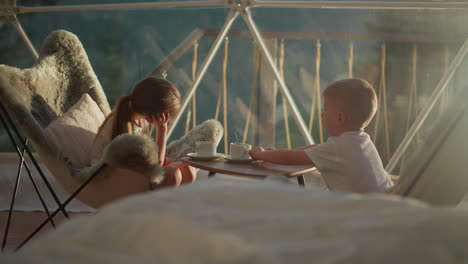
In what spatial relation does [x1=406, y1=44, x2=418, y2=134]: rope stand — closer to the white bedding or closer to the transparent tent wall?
the transparent tent wall

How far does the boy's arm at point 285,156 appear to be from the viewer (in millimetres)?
1951

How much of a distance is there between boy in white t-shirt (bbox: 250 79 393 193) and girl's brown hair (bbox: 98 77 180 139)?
47 centimetres

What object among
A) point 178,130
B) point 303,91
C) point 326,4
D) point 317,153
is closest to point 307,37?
point 303,91

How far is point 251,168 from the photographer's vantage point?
189cm

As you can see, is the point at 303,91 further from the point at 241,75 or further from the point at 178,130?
the point at 178,130

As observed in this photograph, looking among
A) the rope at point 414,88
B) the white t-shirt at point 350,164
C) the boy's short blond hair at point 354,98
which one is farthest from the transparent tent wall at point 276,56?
the white t-shirt at point 350,164

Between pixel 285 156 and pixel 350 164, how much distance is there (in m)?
0.27

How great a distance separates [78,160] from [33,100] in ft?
1.15

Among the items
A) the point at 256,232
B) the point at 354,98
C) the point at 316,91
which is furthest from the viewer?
the point at 316,91

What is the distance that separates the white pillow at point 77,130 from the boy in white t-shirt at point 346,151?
2.54 ft

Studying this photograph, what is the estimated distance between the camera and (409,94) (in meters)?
3.34

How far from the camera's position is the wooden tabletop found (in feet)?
5.90

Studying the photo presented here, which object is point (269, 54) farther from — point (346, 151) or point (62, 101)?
point (346, 151)

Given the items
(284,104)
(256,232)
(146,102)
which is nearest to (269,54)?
(284,104)
